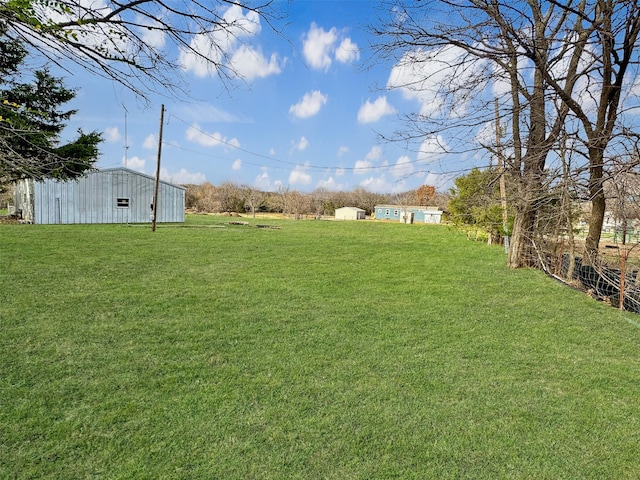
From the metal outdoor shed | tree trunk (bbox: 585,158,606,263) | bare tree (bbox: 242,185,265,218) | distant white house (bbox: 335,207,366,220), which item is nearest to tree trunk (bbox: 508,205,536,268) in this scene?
tree trunk (bbox: 585,158,606,263)

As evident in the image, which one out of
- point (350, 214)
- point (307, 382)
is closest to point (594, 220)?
point (307, 382)

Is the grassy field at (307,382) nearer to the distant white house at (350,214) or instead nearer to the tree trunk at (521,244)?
the tree trunk at (521,244)

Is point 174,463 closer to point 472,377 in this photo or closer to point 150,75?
point 472,377

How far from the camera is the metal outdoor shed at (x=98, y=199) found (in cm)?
1891

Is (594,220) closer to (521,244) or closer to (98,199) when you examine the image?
(521,244)

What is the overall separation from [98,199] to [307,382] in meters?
21.8

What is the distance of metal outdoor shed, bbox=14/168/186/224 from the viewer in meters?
18.9

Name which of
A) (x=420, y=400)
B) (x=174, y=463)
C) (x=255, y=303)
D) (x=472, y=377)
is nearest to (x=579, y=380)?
(x=472, y=377)

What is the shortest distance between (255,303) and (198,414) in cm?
296

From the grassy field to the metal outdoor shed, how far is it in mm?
15770

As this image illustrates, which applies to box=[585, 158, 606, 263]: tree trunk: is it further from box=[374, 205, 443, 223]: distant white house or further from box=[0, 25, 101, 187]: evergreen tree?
box=[374, 205, 443, 223]: distant white house

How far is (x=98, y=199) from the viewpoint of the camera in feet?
67.4

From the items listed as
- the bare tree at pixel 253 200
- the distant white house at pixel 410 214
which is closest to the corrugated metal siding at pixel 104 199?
the bare tree at pixel 253 200

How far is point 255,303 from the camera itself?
17.8 feet
